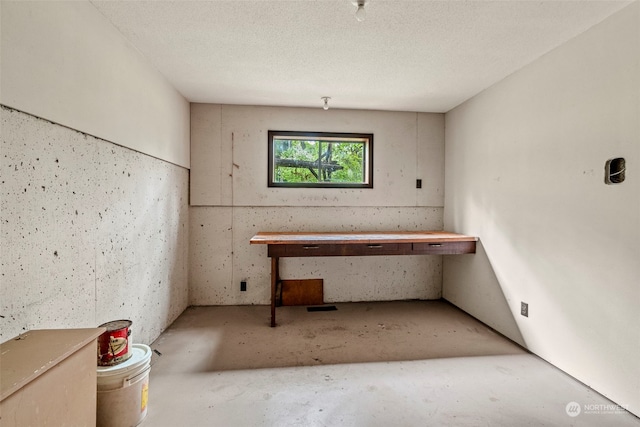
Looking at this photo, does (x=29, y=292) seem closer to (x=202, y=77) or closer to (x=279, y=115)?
(x=202, y=77)

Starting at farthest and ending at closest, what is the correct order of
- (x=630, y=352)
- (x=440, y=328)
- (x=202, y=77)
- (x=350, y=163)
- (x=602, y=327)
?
(x=350, y=163)
(x=440, y=328)
(x=202, y=77)
(x=602, y=327)
(x=630, y=352)

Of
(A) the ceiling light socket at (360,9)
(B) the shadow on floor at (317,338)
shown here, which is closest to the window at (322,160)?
(B) the shadow on floor at (317,338)

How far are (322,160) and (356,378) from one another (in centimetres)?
238

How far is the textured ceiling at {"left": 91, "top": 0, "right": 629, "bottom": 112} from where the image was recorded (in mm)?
1655

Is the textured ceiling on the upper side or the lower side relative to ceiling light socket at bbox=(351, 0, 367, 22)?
upper

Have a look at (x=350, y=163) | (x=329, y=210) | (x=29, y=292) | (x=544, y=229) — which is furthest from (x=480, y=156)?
(x=29, y=292)

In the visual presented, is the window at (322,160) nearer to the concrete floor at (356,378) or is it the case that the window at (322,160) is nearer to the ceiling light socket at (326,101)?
the ceiling light socket at (326,101)

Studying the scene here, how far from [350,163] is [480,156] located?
141 cm

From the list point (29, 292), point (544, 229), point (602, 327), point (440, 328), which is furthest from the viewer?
point (440, 328)

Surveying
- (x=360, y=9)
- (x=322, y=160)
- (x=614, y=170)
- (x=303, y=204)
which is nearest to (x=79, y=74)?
(x=360, y=9)

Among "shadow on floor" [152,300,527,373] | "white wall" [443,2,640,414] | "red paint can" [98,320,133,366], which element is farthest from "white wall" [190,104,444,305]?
"red paint can" [98,320,133,366]

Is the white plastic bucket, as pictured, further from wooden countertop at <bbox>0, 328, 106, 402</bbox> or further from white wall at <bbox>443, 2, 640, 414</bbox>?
white wall at <bbox>443, 2, 640, 414</bbox>

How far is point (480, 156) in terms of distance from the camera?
2900 millimetres

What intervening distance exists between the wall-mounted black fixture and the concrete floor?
4.29 feet
